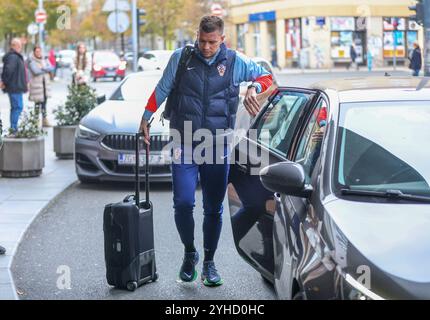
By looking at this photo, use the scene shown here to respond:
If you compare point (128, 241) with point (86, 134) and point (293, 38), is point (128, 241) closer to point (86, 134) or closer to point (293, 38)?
point (86, 134)

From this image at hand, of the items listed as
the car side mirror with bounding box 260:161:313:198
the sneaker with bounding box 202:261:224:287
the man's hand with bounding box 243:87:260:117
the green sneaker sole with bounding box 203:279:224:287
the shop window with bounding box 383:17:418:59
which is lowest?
the green sneaker sole with bounding box 203:279:224:287

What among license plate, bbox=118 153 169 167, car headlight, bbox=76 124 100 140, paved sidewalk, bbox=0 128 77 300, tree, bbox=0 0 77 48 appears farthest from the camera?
tree, bbox=0 0 77 48

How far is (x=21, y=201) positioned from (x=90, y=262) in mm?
3220

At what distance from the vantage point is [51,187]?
11.7m

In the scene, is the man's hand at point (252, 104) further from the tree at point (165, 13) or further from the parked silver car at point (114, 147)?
the tree at point (165, 13)

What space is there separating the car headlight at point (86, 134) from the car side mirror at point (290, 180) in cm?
715

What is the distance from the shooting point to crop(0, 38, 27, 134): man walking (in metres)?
18.2

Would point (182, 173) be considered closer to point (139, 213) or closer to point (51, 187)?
point (139, 213)

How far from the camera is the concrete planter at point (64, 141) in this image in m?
14.5

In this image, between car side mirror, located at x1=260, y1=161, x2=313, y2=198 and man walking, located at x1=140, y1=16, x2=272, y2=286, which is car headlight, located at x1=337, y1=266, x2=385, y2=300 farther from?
man walking, located at x1=140, y1=16, x2=272, y2=286

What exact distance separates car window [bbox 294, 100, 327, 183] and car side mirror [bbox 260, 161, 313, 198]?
9.9 inches

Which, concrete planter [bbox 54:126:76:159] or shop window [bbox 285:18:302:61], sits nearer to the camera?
concrete planter [bbox 54:126:76:159]

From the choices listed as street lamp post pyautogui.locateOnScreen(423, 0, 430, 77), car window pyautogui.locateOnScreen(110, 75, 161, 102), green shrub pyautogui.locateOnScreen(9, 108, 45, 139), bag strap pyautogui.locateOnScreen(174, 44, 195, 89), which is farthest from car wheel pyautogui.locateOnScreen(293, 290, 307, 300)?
street lamp post pyautogui.locateOnScreen(423, 0, 430, 77)
